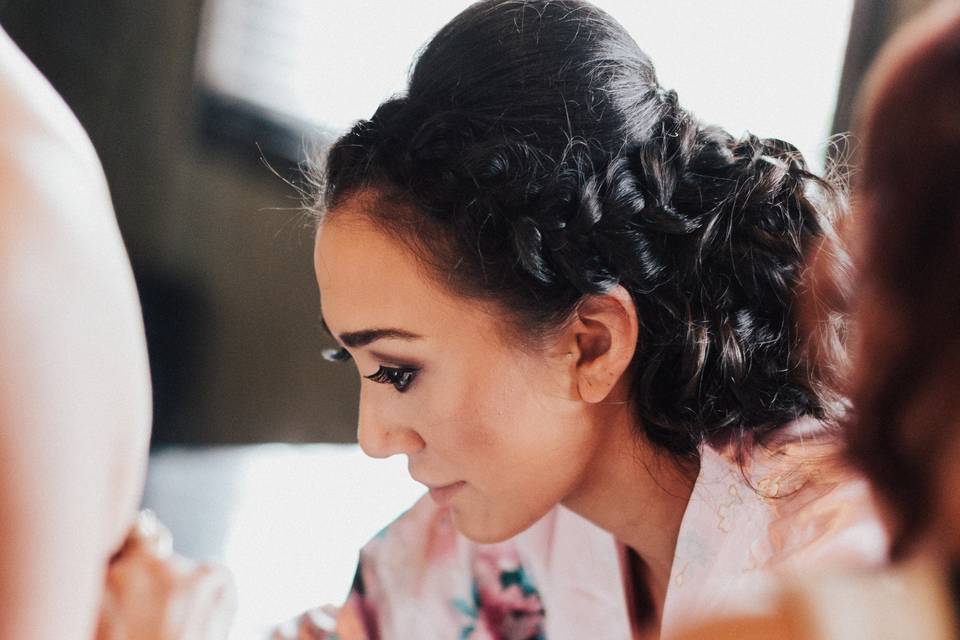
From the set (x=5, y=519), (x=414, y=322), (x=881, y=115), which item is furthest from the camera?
(x=414, y=322)

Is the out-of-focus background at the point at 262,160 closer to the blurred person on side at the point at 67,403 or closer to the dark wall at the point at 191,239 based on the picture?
the dark wall at the point at 191,239

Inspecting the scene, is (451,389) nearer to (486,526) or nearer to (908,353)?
(486,526)

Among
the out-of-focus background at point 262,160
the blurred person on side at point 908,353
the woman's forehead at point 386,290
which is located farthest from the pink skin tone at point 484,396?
the out-of-focus background at point 262,160

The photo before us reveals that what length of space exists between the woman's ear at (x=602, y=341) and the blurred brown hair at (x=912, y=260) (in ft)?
1.12

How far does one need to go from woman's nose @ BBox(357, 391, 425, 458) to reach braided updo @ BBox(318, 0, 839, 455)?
0.10 metres

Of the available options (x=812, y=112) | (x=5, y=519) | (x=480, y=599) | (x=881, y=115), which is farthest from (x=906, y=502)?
(x=812, y=112)

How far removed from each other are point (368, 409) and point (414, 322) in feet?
0.25

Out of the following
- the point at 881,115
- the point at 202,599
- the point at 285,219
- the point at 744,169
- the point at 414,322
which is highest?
the point at 881,115

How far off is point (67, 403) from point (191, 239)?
104 cm

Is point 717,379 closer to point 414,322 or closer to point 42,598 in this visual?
point 414,322

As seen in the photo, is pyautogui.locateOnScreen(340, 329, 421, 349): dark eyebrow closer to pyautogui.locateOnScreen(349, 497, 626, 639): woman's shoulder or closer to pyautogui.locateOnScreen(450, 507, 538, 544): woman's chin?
pyautogui.locateOnScreen(450, 507, 538, 544): woman's chin

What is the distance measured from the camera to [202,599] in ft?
1.80

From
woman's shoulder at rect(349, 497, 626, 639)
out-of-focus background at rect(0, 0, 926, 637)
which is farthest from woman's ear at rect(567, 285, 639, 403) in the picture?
out-of-focus background at rect(0, 0, 926, 637)

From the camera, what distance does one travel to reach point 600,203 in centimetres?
62
